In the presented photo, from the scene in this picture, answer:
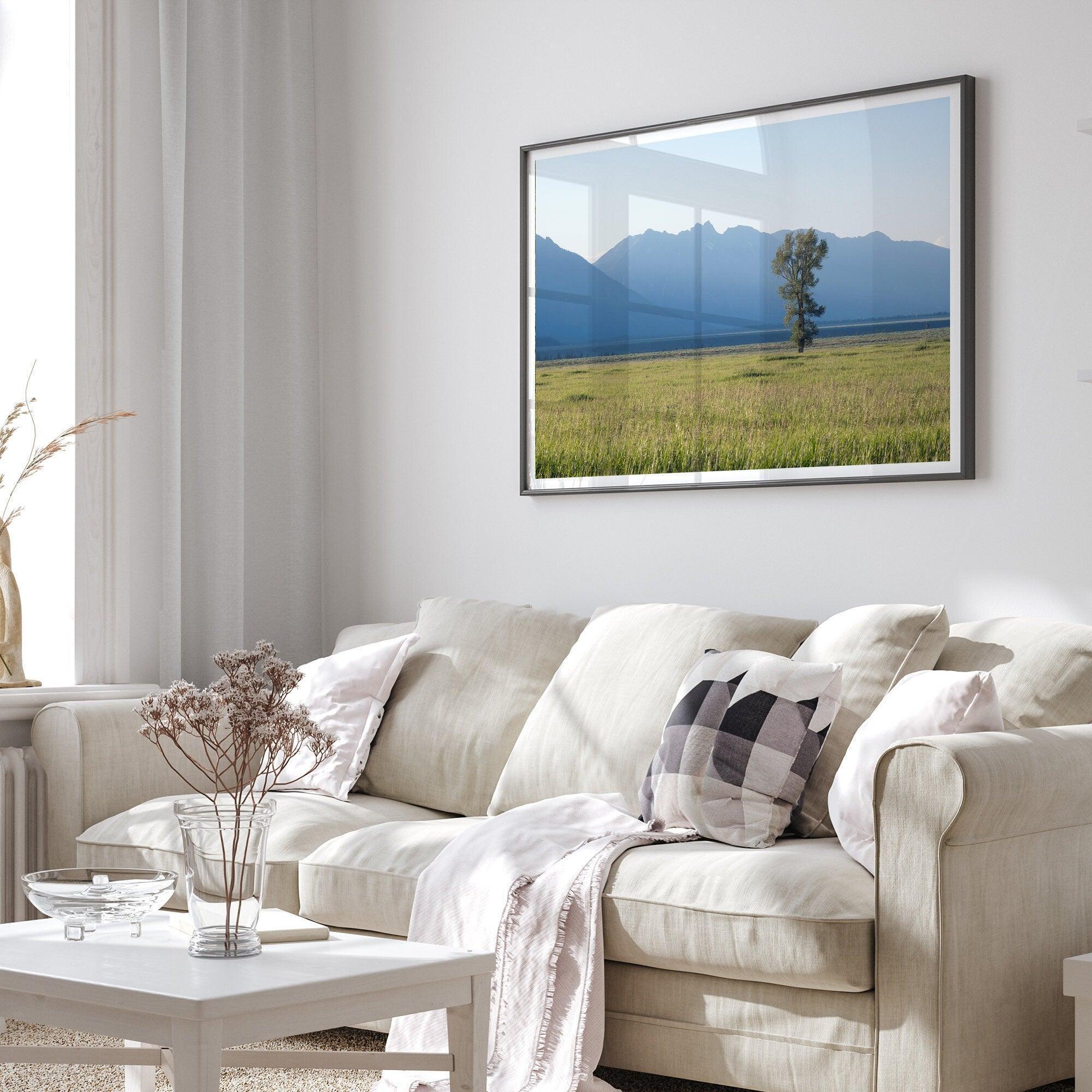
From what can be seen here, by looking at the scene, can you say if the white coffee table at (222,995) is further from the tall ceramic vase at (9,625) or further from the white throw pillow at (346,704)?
the tall ceramic vase at (9,625)

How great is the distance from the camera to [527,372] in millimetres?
4230

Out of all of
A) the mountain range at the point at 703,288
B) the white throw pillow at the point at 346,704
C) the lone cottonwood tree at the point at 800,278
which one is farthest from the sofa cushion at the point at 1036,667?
the white throw pillow at the point at 346,704

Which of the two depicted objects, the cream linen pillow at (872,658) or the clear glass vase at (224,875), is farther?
the cream linen pillow at (872,658)

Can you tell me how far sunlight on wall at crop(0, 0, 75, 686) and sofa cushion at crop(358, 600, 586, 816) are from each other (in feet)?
3.23

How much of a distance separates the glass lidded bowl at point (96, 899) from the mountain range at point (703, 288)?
2116 millimetres

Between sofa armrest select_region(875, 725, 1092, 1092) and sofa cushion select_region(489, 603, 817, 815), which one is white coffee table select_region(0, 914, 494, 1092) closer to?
sofa armrest select_region(875, 725, 1092, 1092)

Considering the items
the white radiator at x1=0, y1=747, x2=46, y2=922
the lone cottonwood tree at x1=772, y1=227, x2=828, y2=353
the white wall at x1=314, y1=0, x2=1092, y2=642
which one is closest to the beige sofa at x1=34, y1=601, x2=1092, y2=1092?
the white radiator at x1=0, y1=747, x2=46, y2=922

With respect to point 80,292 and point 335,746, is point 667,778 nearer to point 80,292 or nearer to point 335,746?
point 335,746

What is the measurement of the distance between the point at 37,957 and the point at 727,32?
9.21 feet

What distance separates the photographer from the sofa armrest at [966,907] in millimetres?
2369

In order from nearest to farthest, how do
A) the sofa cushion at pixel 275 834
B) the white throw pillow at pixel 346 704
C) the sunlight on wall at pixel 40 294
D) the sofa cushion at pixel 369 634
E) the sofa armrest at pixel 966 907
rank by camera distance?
the sofa armrest at pixel 966 907 < the sofa cushion at pixel 275 834 < the white throw pillow at pixel 346 704 < the sofa cushion at pixel 369 634 < the sunlight on wall at pixel 40 294

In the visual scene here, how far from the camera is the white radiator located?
3.67m

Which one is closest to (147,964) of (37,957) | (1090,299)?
(37,957)

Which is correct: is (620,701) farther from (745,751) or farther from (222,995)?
(222,995)
